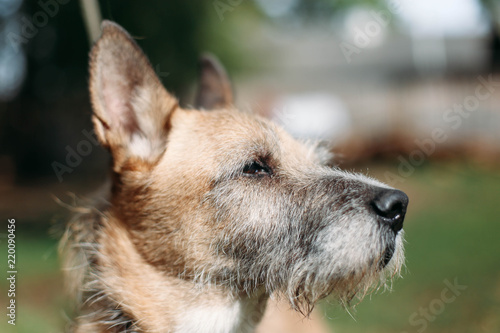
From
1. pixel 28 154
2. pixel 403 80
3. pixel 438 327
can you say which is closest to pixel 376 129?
pixel 403 80

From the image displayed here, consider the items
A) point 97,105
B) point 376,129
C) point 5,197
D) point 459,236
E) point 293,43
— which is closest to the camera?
point 97,105

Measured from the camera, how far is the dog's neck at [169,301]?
291 centimetres

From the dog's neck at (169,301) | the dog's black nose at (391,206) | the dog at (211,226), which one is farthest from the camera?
the dog's neck at (169,301)

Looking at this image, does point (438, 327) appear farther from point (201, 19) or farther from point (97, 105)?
point (201, 19)

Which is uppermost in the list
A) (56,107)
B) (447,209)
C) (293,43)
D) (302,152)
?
(302,152)

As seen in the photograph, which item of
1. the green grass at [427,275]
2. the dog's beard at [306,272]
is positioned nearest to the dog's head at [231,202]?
the dog's beard at [306,272]

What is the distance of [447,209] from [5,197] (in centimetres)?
1303

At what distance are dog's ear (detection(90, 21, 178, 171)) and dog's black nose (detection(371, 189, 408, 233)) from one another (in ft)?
5.13

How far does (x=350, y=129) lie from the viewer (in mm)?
22094

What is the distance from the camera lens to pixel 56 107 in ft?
54.6

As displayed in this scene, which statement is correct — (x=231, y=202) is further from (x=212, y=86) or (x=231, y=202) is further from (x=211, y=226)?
(x=212, y=86)

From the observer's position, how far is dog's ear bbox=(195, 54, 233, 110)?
→ 436cm

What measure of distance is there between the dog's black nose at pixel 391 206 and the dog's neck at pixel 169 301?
992mm

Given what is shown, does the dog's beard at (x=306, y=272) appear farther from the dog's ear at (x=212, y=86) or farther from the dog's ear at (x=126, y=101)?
the dog's ear at (x=212, y=86)
